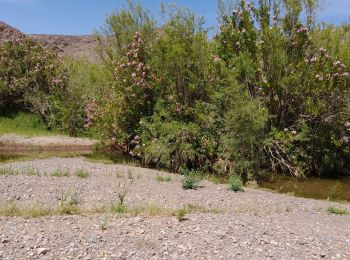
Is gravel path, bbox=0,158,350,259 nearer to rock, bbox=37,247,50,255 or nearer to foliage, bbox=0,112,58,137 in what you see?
rock, bbox=37,247,50,255

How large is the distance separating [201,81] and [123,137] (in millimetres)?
5684

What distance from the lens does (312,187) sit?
1950 cm

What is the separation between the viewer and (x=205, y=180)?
17.8 metres

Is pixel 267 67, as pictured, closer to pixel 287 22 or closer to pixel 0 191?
→ pixel 287 22

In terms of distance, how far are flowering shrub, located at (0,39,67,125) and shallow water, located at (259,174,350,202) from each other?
21.0 metres

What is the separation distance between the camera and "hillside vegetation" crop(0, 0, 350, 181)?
829 inches

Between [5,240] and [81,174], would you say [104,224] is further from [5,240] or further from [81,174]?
[81,174]

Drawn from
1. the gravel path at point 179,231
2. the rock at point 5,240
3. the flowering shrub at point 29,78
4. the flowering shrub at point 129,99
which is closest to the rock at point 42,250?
the gravel path at point 179,231

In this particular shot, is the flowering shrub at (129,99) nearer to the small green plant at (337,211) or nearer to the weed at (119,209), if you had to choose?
the small green plant at (337,211)

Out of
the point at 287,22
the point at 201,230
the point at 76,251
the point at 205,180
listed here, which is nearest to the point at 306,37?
the point at 287,22

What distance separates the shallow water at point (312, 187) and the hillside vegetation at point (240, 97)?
74 cm

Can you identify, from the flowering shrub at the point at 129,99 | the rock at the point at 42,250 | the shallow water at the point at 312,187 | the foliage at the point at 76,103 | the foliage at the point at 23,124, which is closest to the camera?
the rock at the point at 42,250

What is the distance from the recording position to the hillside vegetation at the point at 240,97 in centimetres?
2106

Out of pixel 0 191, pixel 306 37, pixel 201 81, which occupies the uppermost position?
pixel 306 37
